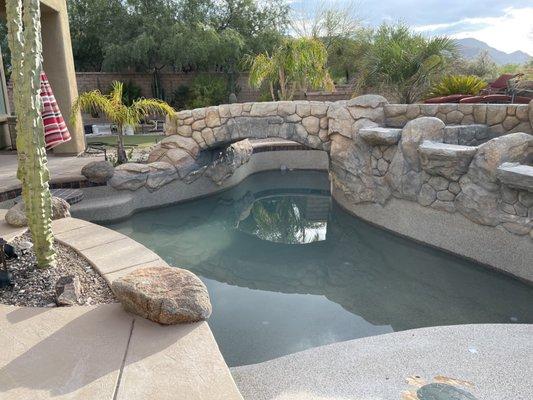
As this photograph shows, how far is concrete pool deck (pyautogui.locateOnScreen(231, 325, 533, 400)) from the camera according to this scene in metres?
3.10

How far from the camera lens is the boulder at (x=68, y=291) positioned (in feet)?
9.46

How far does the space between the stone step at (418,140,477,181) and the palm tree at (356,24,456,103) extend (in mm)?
3781

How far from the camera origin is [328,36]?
20453 millimetres

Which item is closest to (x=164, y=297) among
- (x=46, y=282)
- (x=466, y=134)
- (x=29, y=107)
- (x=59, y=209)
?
(x=46, y=282)

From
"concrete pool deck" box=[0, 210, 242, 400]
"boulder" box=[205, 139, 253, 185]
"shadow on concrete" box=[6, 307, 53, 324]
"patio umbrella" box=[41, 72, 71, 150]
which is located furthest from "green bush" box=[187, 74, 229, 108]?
"concrete pool deck" box=[0, 210, 242, 400]

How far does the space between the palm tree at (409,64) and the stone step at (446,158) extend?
12.4 feet

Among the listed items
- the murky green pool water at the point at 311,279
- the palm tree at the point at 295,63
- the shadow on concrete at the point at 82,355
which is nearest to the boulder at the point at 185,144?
the murky green pool water at the point at 311,279

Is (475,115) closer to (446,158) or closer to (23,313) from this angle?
(446,158)

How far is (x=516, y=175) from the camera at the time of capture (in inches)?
195

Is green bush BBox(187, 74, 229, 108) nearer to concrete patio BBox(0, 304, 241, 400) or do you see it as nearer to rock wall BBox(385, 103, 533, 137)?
rock wall BBox(385, 103, 533, 137)

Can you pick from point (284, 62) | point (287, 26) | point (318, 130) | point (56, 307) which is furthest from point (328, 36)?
point (56, 307)

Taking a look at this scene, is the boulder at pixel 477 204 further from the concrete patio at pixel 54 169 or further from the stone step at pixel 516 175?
the concrete patio at pixel 54 169

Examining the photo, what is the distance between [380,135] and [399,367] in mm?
4288

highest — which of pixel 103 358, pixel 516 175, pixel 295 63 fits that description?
pixel 295 63
